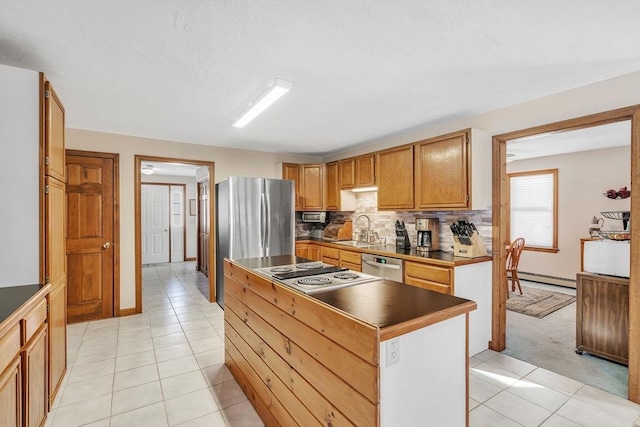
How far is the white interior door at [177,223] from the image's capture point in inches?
323

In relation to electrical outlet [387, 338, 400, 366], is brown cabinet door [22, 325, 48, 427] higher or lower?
lower

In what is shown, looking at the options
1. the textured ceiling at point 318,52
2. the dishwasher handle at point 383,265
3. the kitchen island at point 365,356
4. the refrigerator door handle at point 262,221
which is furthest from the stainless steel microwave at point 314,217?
the kitchen island at point 365,356

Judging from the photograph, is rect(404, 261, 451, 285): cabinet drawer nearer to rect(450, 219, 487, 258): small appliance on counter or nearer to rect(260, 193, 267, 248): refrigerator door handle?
rect(450, 219, 487, 258): small appliance on counter

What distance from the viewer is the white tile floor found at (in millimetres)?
2041

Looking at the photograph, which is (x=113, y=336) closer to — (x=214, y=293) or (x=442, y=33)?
(x=214, y=293)

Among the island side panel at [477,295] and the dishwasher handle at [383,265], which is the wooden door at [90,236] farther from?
the island side panel at [477,295]

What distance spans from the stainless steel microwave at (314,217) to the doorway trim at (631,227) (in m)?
2.78

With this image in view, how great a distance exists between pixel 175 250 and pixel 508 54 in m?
8.37

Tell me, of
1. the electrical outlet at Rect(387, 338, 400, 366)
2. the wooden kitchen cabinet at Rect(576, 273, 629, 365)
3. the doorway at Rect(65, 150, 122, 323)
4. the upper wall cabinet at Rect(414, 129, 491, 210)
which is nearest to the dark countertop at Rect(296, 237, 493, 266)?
the upper wall cabinet at Rect(414, 129, 491, 210)

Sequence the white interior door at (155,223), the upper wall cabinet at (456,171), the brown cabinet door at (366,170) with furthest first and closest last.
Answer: the white interior door at (155,223) → the brown cabinet door at (366,170) → the upper wall cabinet at (456,171)

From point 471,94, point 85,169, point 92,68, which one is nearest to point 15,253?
point 92,68

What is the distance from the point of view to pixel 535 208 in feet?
19.1

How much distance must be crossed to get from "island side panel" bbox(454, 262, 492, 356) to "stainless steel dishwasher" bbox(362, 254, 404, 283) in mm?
664

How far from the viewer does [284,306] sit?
1712mm
